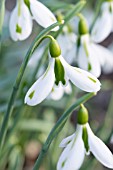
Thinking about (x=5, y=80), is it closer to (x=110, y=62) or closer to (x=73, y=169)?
(x=110, y=62)

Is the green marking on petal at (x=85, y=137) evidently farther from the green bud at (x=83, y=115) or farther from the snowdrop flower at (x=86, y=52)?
the snowdrop flower at (x=86, y=52)

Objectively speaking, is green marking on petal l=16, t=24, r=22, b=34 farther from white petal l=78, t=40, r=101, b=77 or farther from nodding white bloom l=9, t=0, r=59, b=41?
white petal l=78, t=40, r=101, b=77

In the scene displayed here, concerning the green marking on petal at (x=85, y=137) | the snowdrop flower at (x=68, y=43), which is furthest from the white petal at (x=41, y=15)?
the snowdrop flower at (x=68, y=43)

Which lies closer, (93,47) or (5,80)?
(93,47)

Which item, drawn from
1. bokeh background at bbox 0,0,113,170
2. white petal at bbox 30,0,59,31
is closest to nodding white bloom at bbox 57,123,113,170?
white petal at bbox 30,0,59,31

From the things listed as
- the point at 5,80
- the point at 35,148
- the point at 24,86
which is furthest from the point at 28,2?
the point at 35,148

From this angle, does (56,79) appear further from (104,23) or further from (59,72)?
(104,23)

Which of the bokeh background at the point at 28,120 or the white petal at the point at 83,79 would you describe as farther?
the bokeh background at the point at 28,120
